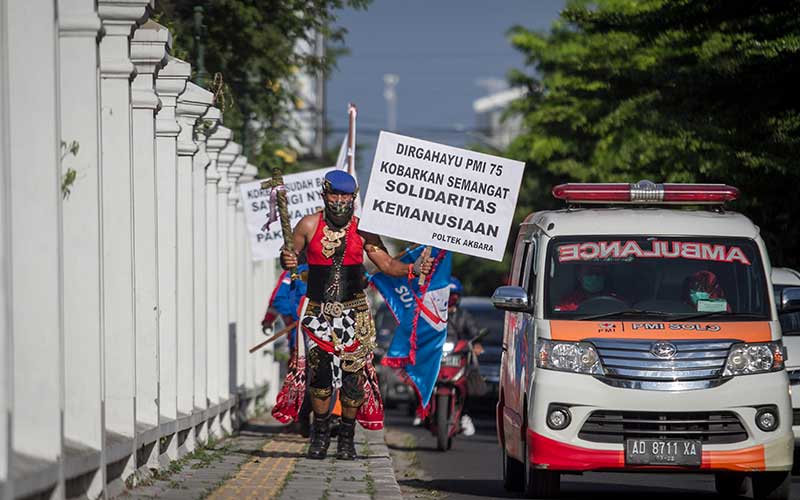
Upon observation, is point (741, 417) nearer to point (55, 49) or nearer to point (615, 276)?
point (615, 276)

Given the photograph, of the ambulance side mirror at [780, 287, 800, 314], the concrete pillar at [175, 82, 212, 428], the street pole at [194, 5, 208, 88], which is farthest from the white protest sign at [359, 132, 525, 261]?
the street pole at [194, 5, 208, 88]

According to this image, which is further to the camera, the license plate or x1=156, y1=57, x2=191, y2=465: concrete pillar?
x1=156, y1=57, x2=191, y2=465: concrete pillar

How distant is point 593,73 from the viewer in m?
40.0

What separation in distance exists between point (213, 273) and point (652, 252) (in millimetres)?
6800

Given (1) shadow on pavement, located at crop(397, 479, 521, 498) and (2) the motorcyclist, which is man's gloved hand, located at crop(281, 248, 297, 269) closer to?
(1) shadow on pavement, located at crop(397, 479, 521, 498)

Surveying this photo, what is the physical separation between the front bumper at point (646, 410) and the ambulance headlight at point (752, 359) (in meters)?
0.06

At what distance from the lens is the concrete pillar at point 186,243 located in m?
15.0

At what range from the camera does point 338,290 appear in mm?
13852

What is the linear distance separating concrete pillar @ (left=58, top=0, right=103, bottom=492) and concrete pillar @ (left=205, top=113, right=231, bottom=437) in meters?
7.54

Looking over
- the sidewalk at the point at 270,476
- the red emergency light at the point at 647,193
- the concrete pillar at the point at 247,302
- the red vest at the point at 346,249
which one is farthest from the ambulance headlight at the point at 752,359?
the concrete pillar at the point at 247,302

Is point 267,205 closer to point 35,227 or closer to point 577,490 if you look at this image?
point 577,490

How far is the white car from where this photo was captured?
15.2 metres

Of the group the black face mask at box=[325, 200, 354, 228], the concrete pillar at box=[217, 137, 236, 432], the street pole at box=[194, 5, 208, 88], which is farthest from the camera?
the street pole at box=[194, 5, 208, 88]

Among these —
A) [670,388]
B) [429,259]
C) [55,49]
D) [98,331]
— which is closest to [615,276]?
[670,388]
